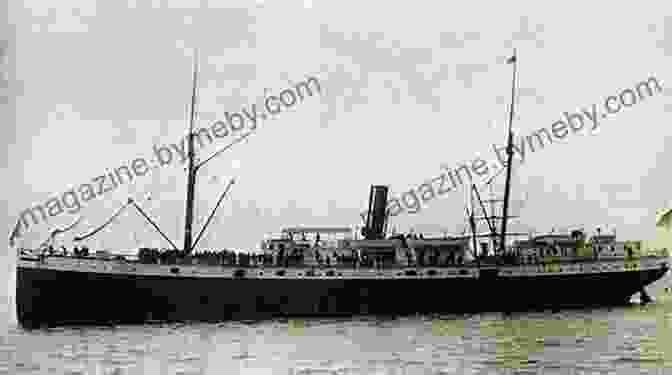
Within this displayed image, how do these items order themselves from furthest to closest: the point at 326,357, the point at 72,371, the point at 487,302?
the point at 487,302 → the point at 326,357 → the point at 72,371

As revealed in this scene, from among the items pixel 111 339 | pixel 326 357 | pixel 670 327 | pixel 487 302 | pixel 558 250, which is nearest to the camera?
pixel 326 357

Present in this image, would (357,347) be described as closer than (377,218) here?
Yes

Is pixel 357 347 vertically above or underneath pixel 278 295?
underneath

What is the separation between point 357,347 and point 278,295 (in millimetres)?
13356

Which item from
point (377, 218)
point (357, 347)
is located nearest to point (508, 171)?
point (377, 218)

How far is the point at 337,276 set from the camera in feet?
143

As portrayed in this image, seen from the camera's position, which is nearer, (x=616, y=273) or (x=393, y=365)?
(x=393, y=365)

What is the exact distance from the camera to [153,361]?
26250mm

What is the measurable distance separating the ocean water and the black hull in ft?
6.54

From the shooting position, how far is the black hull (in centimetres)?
3838

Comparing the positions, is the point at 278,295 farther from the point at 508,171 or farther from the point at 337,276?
the point at 508,171

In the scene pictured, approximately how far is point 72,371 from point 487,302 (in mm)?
28204

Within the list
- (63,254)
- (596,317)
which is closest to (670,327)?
(596,317)

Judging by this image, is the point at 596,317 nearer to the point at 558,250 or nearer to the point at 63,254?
the point at 558,250
